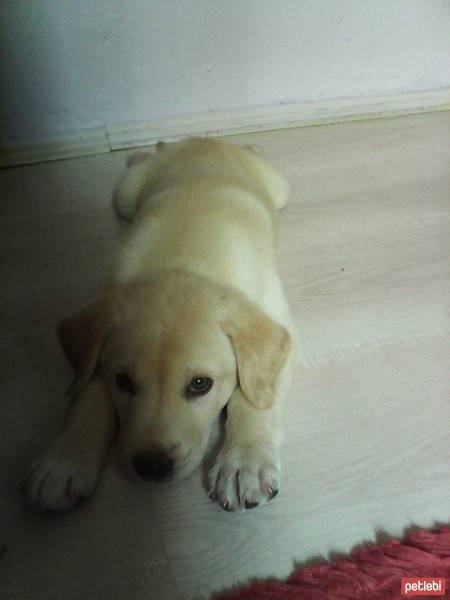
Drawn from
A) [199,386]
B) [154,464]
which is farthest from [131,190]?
[154,464]

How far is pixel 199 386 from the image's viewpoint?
1.12 meters

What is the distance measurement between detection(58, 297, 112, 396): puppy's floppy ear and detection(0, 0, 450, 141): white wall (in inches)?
61.8

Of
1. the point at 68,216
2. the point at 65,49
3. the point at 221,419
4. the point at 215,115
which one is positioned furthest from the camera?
the point at 215,115

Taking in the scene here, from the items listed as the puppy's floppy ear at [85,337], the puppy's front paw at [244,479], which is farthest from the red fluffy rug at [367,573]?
the puppy's floppy ear at [85,337]

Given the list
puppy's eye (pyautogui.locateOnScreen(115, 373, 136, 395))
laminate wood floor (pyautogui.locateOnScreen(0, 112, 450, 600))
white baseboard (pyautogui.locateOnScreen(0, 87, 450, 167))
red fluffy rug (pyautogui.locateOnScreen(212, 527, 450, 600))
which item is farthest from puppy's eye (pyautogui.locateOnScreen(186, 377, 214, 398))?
white baseboard (pyautogui.locateOnScreen(0, 87, 450, 167))

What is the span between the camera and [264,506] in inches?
46.6

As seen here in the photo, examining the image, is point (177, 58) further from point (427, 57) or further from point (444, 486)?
point (444, 486)

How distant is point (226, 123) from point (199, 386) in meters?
1.87

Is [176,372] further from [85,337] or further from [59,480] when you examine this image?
[59,480]

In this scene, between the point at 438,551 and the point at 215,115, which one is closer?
the point at 438,551

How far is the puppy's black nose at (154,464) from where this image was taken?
1.04 m

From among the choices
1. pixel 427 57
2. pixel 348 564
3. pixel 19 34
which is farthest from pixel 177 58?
pixel 348 564

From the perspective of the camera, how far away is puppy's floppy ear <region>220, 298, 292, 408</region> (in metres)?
1.15

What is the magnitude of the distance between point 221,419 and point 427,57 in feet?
7.89
